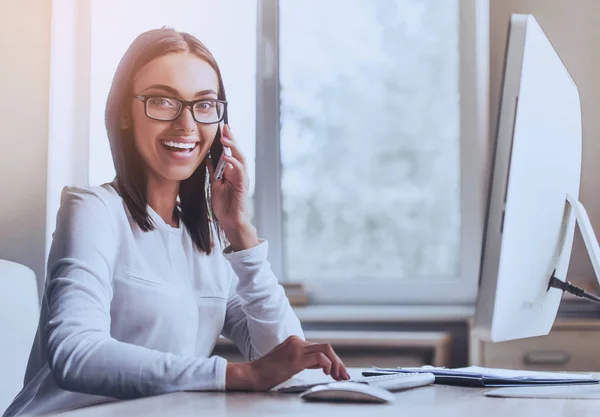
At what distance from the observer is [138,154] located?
4.43ft

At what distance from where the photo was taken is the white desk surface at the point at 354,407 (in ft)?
2.87

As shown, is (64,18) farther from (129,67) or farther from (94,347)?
(94,347)

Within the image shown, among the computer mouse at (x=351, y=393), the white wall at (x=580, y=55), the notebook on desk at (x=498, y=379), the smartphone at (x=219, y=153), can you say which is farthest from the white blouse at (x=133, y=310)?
the white wall at (x=580, y=55)

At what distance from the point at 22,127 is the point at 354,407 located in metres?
0.91

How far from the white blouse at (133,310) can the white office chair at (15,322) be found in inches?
1.5

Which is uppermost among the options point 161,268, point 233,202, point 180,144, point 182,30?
point 182,30

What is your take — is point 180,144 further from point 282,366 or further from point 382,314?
point 382,314

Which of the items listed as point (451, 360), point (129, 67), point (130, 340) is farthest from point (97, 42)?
point (451, 360)

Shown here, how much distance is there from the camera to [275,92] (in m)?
1.92

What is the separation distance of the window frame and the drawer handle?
0.84 feet

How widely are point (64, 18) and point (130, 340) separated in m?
0.69

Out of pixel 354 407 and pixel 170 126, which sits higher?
pixel 170 126

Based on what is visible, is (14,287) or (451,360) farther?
(451,360)

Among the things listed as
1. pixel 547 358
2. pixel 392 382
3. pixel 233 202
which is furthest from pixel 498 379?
pixel 547 358
